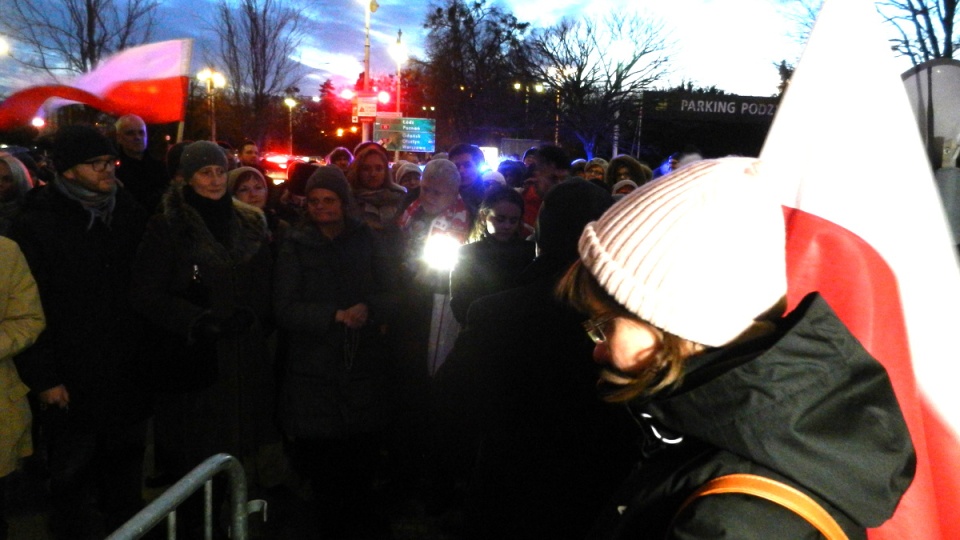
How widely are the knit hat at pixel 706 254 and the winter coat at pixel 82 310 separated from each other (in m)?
3.23

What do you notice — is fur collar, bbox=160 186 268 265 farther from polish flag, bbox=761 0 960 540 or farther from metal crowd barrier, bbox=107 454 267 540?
polish flag, bbox=761 0 960 540

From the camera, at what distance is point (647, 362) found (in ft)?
4.11

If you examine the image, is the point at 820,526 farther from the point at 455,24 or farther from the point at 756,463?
the point at 455,24

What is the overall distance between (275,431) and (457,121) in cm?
3735

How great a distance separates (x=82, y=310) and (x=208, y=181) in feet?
3.04

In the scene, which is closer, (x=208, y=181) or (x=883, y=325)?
(x=883, y=325)

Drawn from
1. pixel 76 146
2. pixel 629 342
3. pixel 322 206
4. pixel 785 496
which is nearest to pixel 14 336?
pixel 76 146

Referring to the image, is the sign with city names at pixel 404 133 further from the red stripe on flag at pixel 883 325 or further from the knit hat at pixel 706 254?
the knit hat at pixel 706 254

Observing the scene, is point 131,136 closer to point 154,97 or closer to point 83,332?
point 154,97

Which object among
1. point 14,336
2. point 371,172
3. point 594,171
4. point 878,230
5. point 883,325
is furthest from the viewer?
point 594,171

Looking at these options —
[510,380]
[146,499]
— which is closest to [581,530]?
[510,380]

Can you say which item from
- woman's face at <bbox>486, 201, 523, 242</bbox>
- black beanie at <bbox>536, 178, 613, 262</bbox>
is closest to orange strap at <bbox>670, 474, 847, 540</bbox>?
black beanie at <bbox>536, 178, 613, 262</bbox>

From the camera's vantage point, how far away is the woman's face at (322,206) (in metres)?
3.86

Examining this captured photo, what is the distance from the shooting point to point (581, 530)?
7.15 feet
